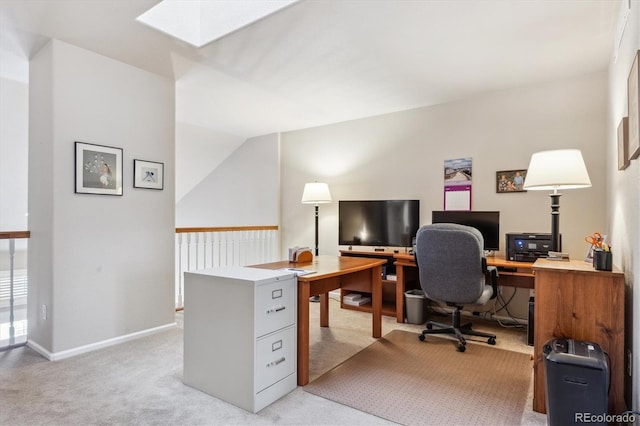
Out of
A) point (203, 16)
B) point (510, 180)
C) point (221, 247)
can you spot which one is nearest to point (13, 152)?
point (221, 247)

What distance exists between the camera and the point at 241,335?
6.56 feet

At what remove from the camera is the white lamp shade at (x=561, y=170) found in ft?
8.34

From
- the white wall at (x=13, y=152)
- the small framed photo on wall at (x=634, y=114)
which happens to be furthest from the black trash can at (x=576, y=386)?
the white wall at (x=13, y=152)

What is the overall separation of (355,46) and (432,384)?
252cm

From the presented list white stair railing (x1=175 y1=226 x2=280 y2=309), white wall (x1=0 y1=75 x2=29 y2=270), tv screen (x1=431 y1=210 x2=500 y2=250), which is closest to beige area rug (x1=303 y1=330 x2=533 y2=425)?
tv screen (x1=431 y1=210 x2=500 y2=250)

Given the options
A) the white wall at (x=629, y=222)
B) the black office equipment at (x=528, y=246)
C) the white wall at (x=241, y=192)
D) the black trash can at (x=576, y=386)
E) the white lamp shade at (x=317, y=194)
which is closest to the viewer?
the black trash can at (x=576, y=386)

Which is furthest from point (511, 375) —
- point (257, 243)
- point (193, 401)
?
point (257, 243)

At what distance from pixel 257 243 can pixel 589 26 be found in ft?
14.2

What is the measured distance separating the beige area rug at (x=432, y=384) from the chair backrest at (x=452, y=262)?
0.48m

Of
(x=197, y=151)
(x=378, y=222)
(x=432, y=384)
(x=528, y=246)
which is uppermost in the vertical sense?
(x=197, y=151)

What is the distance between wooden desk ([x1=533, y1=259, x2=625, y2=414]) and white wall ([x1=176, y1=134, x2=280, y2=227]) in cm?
418

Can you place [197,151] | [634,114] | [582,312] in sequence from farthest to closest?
[197,151] < [582,312] < [634,114]

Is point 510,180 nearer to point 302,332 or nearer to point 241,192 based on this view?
point 302,332

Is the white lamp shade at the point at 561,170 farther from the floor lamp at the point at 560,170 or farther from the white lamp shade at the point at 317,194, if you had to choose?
the white lamp shade at the point at 317,194
